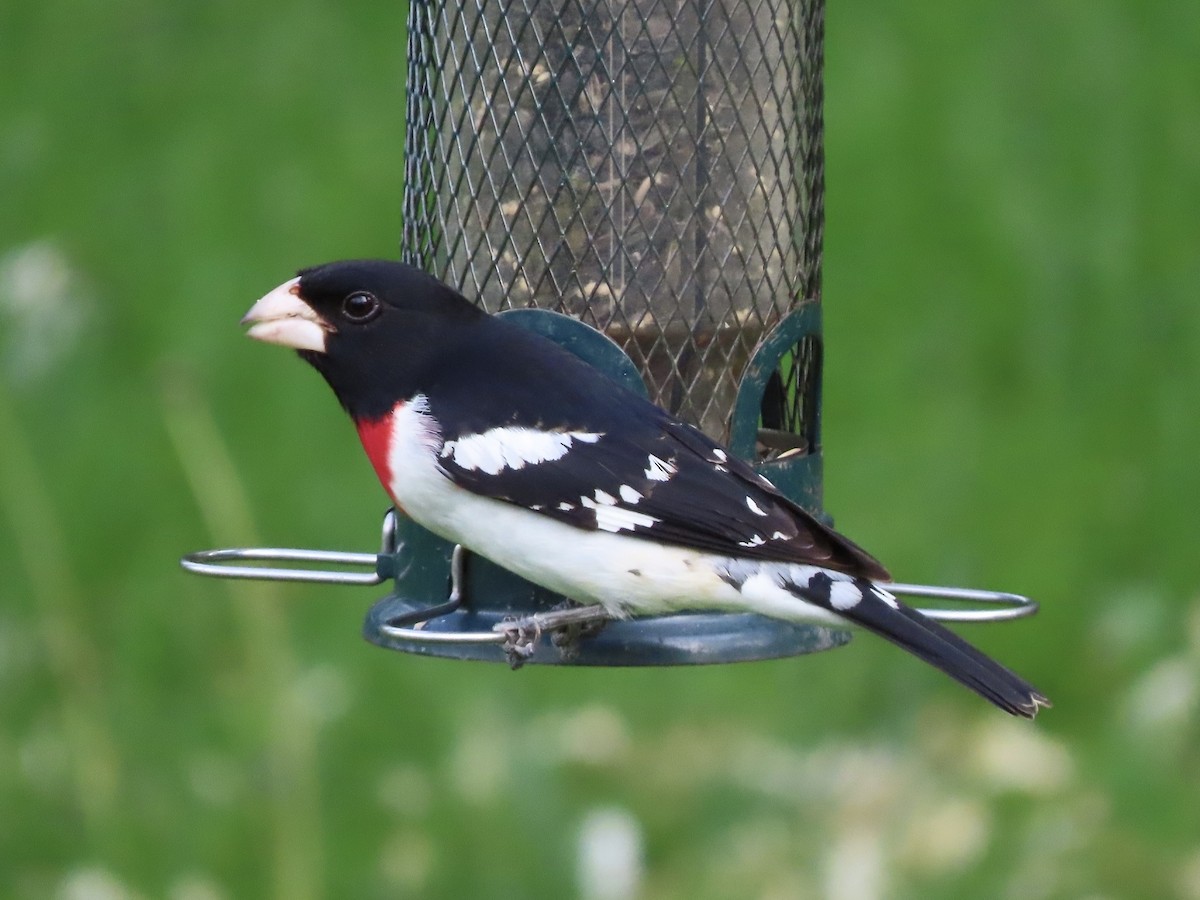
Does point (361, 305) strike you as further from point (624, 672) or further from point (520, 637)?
point (624, 672)

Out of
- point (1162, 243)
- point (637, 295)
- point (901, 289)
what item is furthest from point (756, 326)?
point (1162, 243)

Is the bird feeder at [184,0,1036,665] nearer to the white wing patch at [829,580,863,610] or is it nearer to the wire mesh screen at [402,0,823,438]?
the wire mesh screen at [402,0,823,438]

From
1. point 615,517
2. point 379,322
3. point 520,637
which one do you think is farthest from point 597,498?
point 379,322

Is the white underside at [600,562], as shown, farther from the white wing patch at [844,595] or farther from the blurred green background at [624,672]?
the blurred green background at [624,672]

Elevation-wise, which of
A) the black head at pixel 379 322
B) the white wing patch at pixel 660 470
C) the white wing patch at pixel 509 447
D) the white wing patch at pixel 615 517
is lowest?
the white wing patch at pixel 615 517

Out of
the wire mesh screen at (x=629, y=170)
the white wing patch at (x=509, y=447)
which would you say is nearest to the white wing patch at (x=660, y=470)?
the white wing patch at (x=509, y=447)
